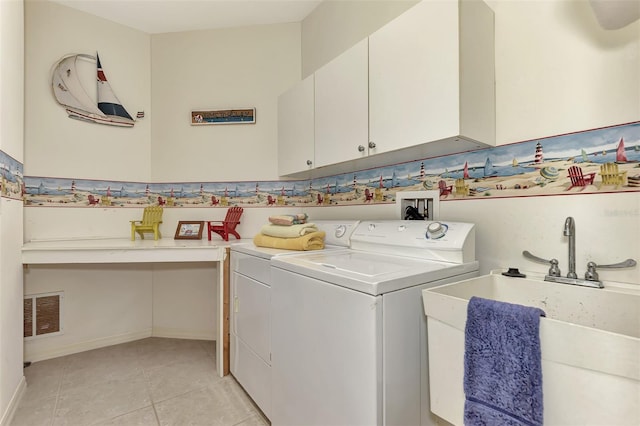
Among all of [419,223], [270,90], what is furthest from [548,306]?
[270,90]

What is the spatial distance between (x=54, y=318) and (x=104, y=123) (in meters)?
1.71

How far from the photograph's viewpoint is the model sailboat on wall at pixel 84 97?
2508 mm

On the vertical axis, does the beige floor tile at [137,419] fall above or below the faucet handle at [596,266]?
below

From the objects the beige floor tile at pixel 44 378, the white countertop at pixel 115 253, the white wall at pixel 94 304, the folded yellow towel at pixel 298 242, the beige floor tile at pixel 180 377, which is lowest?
the beige floor tile at pixel 180 377

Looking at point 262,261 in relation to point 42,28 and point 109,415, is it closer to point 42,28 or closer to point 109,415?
point 109,415

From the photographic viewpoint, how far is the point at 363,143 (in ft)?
5.70

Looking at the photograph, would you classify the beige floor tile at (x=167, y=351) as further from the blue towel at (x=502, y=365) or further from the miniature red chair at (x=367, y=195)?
the blue towel at (x=502, y=365)

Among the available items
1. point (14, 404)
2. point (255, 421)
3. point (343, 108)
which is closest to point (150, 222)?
point (14, 404)

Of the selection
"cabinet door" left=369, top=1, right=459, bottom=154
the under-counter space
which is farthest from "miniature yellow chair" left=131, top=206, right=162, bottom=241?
"cabinet door" left=369, top=1, right=459, bottom=154

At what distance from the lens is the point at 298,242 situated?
73.2 inches

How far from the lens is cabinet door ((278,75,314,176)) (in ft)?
7.26

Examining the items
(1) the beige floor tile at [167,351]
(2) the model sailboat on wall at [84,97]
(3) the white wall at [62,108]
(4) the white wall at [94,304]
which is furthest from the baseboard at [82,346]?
(2) the model sailboat on wall at [84,97]

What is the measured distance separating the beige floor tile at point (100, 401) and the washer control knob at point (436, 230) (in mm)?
1993

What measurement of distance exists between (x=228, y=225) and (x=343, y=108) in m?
1.44
